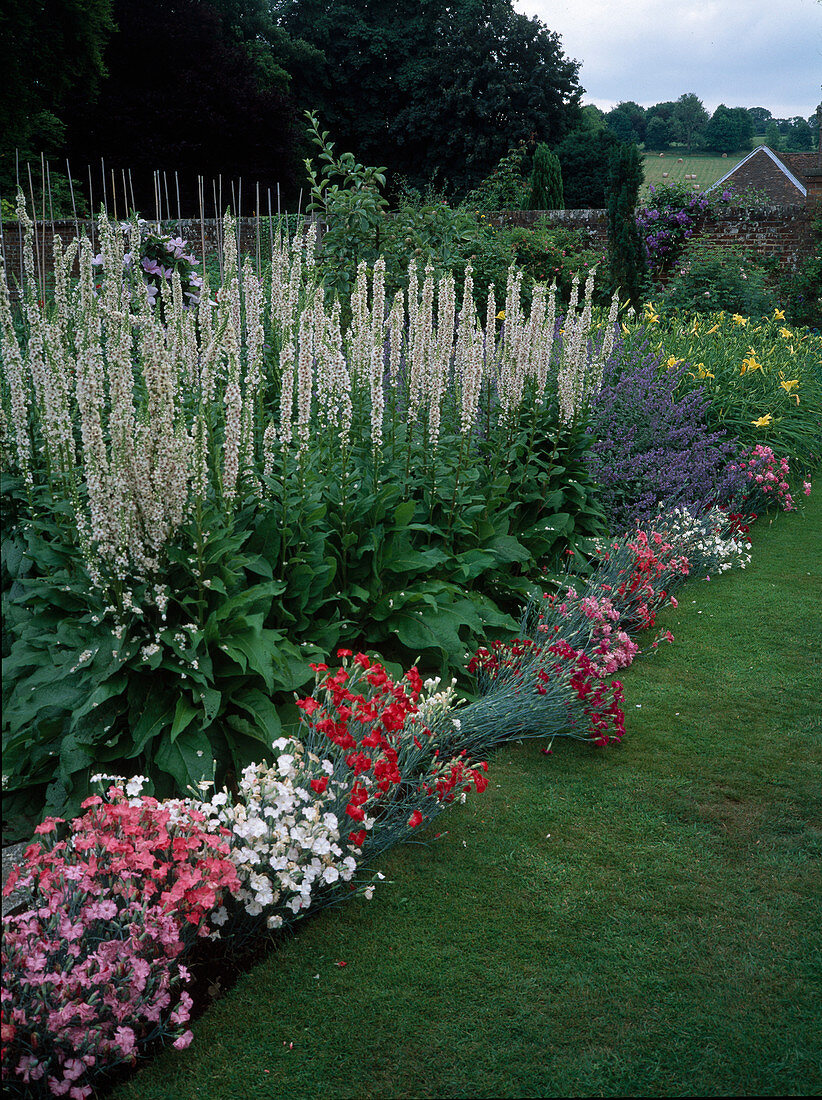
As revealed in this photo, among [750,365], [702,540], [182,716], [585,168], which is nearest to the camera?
[182,716]

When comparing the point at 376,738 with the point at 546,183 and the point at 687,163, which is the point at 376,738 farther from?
the point at 687,163

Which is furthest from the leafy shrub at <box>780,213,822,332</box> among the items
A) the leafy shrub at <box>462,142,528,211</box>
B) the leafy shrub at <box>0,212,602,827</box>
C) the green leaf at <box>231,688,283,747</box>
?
the green leaf at <box>231,688,283,747</box>

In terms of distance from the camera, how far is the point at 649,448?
7.20 meters

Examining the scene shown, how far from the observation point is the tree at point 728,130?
51812mm

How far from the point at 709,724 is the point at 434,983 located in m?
2.25

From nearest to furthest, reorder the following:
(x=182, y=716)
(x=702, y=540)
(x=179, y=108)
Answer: (x=182, y=716) < (x=702, y=540) < (x=179, y=108)

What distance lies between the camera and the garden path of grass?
92.7 inches

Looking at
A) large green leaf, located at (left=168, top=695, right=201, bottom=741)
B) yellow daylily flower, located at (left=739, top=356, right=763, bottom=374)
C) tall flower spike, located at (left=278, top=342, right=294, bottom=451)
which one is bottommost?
large green leaf, located at (left=168, top=695, right=201, bottom=741)

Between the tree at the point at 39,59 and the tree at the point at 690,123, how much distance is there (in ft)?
136

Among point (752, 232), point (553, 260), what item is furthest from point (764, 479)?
point (752, 232)

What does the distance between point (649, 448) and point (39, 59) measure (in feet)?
64.1

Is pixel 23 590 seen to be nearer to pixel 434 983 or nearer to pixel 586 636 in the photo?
pixel 434 983

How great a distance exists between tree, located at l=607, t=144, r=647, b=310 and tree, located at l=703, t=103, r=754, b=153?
42523mm

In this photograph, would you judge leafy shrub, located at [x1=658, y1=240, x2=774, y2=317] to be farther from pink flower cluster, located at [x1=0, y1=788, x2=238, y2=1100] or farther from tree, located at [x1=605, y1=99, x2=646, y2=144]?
tree, located at [x1=605, y1=99, x2=646, y2=144]
